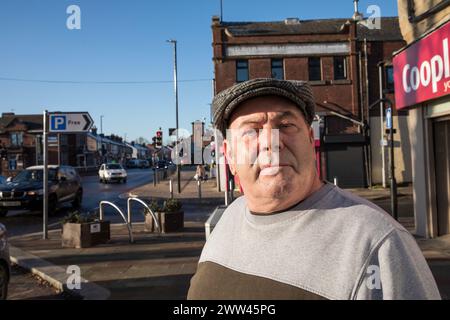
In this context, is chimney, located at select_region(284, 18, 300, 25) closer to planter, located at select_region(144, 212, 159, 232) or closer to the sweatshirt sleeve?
planter, located at select_region(144, 212, 159, 232)

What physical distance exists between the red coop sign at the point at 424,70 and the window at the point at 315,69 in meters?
15.2

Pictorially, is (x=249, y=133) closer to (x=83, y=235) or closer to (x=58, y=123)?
(x=83, y=235)

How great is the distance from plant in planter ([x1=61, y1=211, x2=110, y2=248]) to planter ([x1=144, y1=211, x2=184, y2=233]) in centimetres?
154

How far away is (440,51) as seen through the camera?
7.49 metres

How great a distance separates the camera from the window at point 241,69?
24.3m

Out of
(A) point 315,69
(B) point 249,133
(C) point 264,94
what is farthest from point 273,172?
(A) point 315,69

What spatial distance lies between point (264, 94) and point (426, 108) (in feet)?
26.9

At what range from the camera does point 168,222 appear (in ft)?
34.2

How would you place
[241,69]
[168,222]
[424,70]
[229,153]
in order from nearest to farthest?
[229,153], [424,70], [168,222], [241,69]

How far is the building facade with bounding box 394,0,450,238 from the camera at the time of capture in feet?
26.3

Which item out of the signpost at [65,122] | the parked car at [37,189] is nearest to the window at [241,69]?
the parked car at [37,189]

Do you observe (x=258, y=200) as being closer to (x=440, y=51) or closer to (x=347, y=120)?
(x=440, y=51)

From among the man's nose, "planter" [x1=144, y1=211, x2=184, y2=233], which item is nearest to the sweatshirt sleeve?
the man's nose

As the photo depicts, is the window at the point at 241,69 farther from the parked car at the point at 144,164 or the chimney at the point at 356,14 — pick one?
the parked car at the point at 144,164
